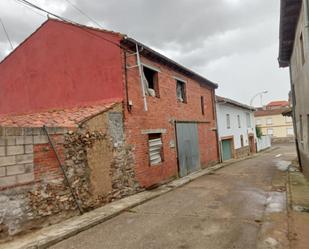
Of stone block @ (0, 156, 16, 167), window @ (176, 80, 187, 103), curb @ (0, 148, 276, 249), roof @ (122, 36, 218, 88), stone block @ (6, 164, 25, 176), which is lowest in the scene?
curb @ (0, 148, 276, 249)

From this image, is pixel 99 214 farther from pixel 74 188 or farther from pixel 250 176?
pixel 250 176

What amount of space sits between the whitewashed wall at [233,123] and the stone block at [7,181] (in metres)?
16.4

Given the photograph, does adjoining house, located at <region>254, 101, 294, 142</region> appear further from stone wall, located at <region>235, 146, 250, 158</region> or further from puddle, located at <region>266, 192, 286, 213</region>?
puddle, located at <region>266, 192, 286, 213</region>

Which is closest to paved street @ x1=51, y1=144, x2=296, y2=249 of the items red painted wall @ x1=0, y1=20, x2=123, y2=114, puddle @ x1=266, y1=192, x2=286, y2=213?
puddle @ x1=266, y1=192, x2=286, y2=213

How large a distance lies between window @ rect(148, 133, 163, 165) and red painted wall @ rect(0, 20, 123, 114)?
271 centimetres

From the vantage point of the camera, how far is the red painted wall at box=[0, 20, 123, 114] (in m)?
10.2

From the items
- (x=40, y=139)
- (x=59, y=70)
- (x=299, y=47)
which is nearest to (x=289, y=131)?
(x=299, y=47)

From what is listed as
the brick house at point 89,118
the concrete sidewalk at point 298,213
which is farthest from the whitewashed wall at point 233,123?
the concrete sidewalk at point 298,213

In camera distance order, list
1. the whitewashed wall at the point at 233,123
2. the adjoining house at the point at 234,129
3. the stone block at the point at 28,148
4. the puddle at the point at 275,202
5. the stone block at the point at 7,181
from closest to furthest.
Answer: the stone block at the point at 7,181
the stone block at the point at 28,148
the puddle at the point at 275,202
the whitewashed wall at the point at 233,123
the adjoining house at the point at 234,129

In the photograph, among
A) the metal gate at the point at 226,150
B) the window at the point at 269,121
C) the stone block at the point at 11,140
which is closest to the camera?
the stone block at the point at 11,140

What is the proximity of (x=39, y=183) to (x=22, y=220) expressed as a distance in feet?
2.89

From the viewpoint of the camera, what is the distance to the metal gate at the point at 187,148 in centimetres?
1393

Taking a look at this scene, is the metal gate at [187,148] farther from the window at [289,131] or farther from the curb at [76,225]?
the window at [289,131]

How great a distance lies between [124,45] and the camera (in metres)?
10.1
